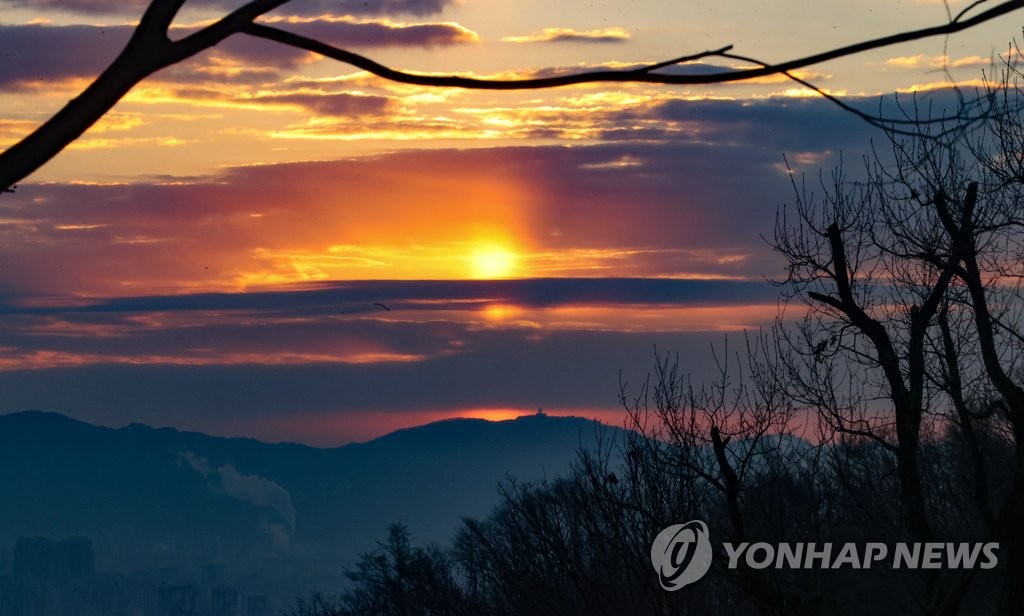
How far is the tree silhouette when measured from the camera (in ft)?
10.1

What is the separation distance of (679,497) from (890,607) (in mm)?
16864

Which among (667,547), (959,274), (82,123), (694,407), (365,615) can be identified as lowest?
(365,615)

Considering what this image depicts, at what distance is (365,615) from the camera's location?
55.6 meters

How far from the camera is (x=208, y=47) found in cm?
326

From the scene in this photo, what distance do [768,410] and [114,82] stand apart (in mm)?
19443

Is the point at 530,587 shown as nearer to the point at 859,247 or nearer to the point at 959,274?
the point at 859,247

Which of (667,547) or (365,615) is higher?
(667,547)

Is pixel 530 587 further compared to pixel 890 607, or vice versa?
pixel 530 587

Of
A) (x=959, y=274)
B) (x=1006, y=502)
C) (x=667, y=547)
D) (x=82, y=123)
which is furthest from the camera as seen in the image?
(x=667, y=547)

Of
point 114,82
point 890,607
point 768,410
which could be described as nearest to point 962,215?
point 768,410

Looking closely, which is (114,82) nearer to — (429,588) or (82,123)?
(82,123)

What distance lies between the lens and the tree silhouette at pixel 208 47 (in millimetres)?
3074

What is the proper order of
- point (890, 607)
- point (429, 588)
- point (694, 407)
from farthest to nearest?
1. point (429, 588)
2. point (890, 607)
3. point (694, 407)

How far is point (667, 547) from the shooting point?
20.9 meters
